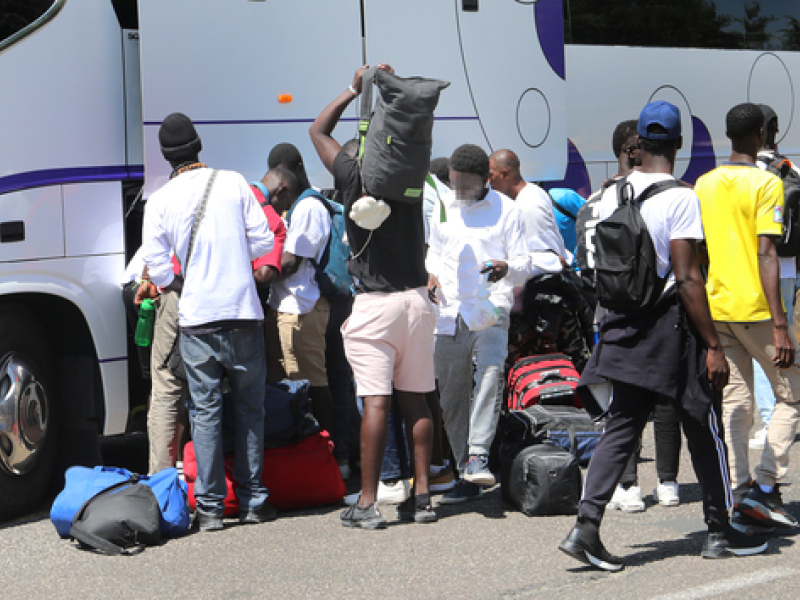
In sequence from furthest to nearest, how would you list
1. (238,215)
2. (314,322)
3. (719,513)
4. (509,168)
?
(509,168), (314,322), (238,215), (719,513)

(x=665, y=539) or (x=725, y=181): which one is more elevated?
(x=725, y=181)

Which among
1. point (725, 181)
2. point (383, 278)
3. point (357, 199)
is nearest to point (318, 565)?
point (383, 278)

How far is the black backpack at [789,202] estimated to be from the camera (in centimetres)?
567

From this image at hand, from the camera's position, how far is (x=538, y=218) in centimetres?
684

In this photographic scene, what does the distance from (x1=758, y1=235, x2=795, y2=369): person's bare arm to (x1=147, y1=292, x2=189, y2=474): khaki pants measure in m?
2.96

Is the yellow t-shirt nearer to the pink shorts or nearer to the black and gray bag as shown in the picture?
the pink shorts

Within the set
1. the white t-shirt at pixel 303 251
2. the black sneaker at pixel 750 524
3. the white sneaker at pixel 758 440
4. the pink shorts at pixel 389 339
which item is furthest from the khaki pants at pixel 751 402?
the white t-shirt at pixel 303 251

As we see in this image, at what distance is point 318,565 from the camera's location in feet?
15.2

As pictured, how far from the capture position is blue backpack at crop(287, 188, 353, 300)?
6207 millimetres

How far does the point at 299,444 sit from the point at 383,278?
1.13 m

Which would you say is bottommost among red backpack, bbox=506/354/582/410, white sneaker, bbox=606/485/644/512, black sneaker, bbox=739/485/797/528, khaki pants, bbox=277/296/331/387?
white sneaker, bbox=606/485/644/512

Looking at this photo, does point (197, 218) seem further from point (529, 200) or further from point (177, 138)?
point (529, 200)

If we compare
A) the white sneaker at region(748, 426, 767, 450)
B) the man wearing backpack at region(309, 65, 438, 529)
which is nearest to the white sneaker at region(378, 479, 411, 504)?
the man wearing backpack at region(309, 65, 438, 529)

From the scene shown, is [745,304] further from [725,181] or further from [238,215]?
[238,215]
